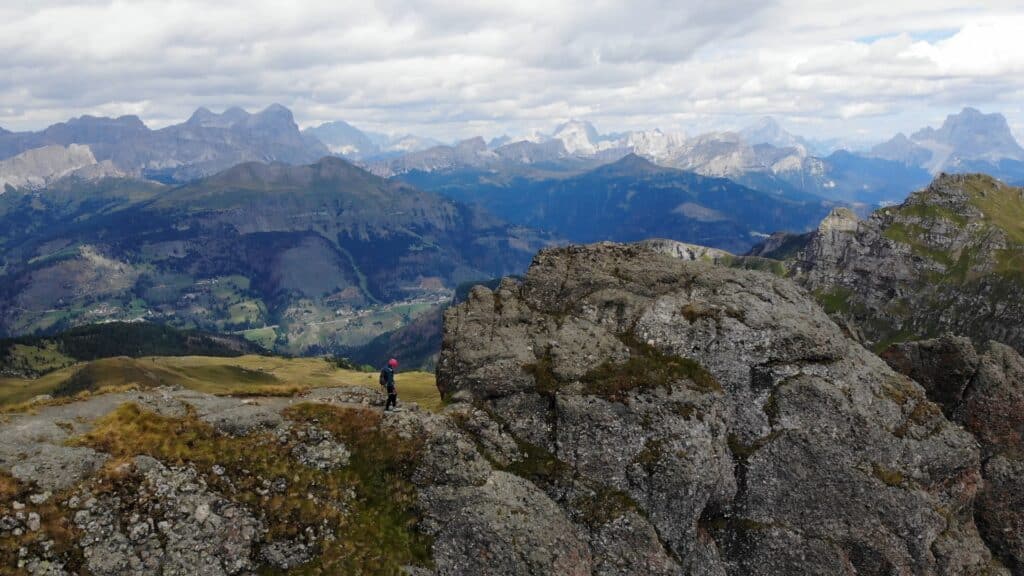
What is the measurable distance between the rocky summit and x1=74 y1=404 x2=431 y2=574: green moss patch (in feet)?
0.41

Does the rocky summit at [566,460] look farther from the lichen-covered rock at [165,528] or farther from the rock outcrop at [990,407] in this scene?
the rock outcrop at [990,407]

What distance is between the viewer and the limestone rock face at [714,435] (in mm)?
39312

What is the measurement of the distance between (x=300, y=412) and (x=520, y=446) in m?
14.8

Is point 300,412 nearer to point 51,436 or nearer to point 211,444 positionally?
point 211,444

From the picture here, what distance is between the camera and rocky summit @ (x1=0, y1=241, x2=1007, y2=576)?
31.2 m

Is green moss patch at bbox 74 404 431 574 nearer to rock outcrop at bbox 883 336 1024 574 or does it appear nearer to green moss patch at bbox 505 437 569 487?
green moss patch at bbox 505 437 569 487

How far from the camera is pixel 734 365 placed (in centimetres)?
4519

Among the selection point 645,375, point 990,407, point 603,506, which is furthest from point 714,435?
point 990,407

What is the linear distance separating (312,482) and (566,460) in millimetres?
16240

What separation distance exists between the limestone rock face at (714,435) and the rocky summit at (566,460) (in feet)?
0.51

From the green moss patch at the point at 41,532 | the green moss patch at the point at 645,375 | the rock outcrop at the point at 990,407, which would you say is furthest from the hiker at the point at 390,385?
the rock outcrop at the point at 990,407

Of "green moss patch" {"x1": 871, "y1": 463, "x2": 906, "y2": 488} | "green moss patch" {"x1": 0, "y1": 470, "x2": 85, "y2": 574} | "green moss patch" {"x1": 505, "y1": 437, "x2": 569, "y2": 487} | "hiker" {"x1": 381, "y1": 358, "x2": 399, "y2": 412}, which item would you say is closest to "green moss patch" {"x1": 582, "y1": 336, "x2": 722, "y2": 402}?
"green moss patch" {"x1": 505, "y1": 437, "x2": 569, "y2": 487}

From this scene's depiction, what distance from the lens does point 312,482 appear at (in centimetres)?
3481

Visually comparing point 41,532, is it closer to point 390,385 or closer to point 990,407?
point 390,385
